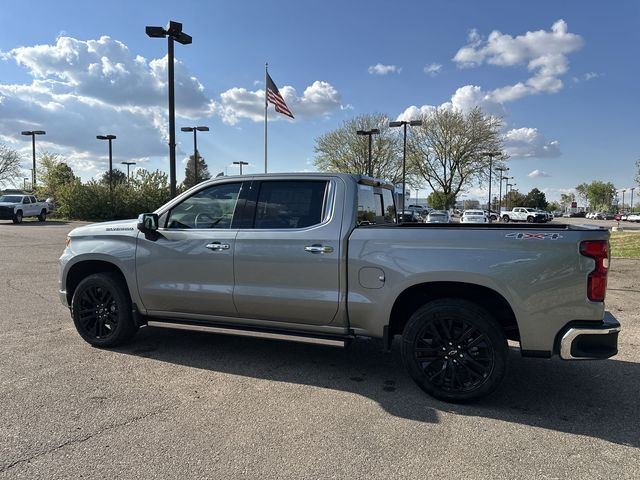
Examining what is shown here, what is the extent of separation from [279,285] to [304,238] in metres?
0.50

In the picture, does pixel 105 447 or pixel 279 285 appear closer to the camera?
pixel 105 447

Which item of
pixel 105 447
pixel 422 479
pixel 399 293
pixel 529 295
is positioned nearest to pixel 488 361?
pixel 529 295

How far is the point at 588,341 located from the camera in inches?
140

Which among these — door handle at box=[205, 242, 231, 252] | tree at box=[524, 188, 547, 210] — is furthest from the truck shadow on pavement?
tree at box=[524, 188, 547, 210]

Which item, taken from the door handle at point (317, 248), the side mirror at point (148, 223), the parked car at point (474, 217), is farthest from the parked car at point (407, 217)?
the parked car at point (474, 217)

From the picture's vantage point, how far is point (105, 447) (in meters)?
3.16

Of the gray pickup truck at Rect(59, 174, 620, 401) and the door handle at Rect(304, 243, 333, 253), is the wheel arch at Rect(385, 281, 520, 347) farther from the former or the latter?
the door handle at Rect(304, 243, 333, 253)

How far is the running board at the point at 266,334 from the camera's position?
4246 millimetres

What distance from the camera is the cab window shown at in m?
4.82

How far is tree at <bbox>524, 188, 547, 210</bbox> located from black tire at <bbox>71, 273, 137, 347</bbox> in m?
111

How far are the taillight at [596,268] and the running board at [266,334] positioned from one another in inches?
77.8

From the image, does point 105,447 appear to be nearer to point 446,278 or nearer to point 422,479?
point 422,479

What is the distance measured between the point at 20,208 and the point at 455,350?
35.1 metres

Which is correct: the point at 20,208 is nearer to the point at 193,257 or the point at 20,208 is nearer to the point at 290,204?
the point at 193,257
